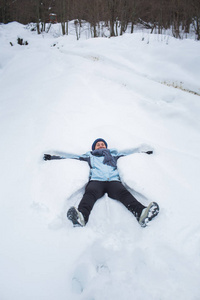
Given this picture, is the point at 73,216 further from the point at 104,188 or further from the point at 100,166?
the point at 100,166

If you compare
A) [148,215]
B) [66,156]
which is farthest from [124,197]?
[66,156]

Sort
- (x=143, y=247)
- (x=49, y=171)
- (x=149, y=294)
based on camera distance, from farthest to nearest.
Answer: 1. (x=49, y=171)
2. (x=143, y=247)
3. (x=149, y=294)

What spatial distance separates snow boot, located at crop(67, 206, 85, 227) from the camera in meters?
1.82

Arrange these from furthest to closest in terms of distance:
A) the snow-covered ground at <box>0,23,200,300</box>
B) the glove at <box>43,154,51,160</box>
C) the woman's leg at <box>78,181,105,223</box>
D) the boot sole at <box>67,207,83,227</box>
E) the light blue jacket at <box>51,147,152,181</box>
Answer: the glove at <box>43,154,51,160</box>
the light blue jacket at <box>51,147,152,181</box>
the woman's leg at <box>78,181,105,223</box>
the boot sole at <box>67,207,83,227</box>
the snow-covered ground at <box>0,23,200,300</box>

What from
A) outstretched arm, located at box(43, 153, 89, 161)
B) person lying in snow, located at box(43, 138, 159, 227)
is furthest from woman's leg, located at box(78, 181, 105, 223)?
outstretched arm, located at box(43, 153, 89, 161)

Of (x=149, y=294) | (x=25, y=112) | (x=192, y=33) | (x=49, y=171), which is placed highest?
(x=192, y=33)

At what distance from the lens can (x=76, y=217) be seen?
5.99 feet

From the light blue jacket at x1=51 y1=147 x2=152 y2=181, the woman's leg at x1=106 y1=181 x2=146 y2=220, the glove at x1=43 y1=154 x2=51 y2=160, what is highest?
the glove at x1=43 y1=154 x2=51 y2=160

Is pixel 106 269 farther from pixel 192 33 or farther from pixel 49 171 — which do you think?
pixel 192 33

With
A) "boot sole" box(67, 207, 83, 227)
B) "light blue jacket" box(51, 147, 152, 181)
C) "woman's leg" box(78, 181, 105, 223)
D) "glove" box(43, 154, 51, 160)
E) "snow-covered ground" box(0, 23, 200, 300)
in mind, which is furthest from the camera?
"glove" box(43, 154, 51, 160)

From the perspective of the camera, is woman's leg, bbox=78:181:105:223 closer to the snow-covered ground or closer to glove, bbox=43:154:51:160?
the snow-covered ground

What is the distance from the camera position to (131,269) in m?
1.50

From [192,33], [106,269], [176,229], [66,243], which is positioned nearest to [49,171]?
[66,243]

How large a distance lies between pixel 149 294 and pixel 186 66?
7.06 metres
